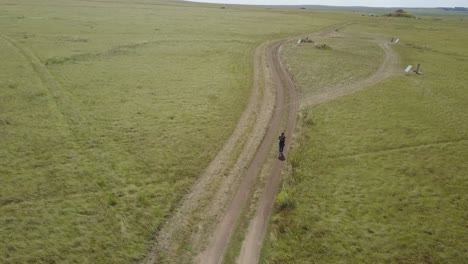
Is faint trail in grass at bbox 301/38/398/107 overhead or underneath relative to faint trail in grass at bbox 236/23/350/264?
overhead

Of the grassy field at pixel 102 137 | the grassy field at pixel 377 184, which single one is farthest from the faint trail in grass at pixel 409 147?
the grassy field at pixel 102 137

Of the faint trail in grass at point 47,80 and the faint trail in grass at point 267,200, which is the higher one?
the faint trail in grass at point 47,80

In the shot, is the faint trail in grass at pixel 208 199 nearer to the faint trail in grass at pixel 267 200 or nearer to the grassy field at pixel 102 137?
the grassy field at pixel 102 137

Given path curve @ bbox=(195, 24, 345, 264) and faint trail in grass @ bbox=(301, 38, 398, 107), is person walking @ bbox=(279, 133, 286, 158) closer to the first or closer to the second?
path curve @ bbox=(195, 24, 345, 264)

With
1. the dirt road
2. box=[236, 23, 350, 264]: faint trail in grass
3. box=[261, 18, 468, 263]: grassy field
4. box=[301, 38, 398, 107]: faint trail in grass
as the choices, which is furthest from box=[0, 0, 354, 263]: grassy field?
box=[301, 38, 398, 107]: faint trail in grass

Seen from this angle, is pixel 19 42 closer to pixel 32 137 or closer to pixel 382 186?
pixel 32 137

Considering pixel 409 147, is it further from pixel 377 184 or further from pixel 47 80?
pixel 47 80

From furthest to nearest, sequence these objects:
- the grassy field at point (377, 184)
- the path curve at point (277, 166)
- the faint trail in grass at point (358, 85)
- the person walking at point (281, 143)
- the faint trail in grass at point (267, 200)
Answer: the faint trail in grass at point (358, 85) → the person walking at point (281, 143) → the grassy field at point (377, 184) → the path curve at point (277, 166) → the faint trail in grass at point (267, 200)
